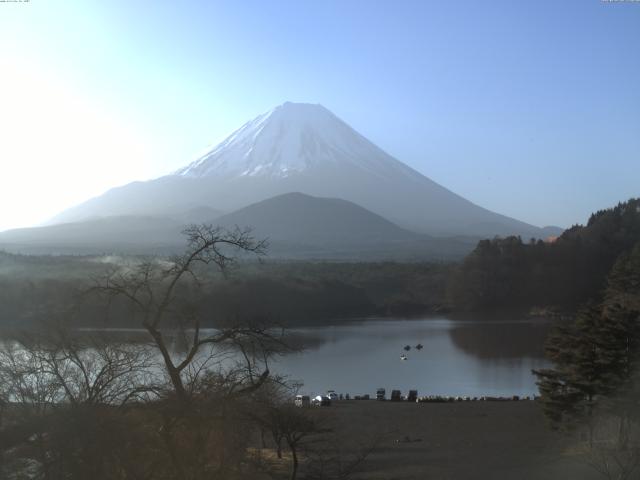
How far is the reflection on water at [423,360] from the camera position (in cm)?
1326

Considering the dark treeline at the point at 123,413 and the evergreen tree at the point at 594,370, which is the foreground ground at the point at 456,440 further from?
the dark treeline at the point at 123,413

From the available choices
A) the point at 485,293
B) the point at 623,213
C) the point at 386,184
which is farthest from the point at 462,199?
the point at 485,293

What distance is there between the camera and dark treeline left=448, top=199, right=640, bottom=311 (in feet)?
98.5

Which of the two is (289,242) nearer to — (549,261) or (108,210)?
(108,210)

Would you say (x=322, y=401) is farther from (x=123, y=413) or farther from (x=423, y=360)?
(x=123, y=413)

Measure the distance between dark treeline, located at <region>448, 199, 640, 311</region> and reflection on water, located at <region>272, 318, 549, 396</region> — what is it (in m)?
6.99

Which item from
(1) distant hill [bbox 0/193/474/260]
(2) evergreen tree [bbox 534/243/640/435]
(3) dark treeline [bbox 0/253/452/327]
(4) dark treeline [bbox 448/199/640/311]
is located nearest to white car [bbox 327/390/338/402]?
(3) dark treeline [bbox 0/253/452/327]

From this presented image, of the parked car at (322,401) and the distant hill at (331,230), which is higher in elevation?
the distant hill at (331,230)

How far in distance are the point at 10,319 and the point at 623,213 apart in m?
30.7

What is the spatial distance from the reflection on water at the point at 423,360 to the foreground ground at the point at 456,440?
6.44 ft

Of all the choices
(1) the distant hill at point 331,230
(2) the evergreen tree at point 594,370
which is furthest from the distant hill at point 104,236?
(2) the evergreen tree at point 594,370

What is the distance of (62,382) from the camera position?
2.35 meters

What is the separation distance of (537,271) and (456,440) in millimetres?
23911

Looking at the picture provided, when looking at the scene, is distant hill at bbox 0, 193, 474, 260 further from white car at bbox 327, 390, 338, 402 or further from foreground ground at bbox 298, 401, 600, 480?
foreground ground at bbox 298, 401, 600, 480
